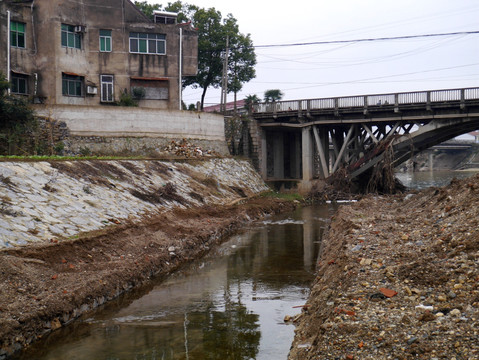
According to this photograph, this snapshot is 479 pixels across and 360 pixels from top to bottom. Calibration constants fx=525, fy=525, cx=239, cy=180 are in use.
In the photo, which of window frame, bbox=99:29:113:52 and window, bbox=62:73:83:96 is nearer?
window, bbox=62:73:83:96

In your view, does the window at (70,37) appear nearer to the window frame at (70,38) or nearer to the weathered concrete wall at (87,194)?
the window frame at (70,38)

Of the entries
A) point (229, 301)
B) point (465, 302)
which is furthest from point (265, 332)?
point (465, 302)

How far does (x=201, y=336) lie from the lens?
1043 cm

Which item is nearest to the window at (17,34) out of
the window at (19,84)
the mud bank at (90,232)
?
the window at (19,84)

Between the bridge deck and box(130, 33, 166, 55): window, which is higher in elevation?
box(130, 33, 166, 55): window

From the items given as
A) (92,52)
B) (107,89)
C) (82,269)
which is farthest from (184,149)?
(82,269)

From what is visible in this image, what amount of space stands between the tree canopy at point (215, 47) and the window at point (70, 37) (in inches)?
640

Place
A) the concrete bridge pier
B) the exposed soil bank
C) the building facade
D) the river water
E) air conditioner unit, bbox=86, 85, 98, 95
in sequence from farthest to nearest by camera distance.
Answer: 1. the concrete bridge pier
2. air conditioner unit, bbox=86, 85, 98, 95
3. the building facade
4. the exposed soil bank
5. the river water

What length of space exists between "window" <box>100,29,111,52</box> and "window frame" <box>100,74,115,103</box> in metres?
1.89

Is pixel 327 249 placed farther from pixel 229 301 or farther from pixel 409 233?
pixel 229 301

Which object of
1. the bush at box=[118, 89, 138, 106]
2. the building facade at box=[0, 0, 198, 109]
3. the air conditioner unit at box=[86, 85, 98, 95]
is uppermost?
the building facade at box=[0, 0, 198, 109]

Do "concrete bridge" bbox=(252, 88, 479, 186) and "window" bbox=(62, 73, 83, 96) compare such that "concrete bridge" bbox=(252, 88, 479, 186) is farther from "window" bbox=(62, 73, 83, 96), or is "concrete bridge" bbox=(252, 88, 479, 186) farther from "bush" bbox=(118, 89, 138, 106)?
"window" bbox=(62, 73, 83, 96)

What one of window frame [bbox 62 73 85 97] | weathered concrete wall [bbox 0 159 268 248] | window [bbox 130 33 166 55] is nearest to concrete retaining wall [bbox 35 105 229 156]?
weathered concrete wall [bbox 0 159 268 248]

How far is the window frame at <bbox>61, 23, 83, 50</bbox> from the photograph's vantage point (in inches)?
1395
